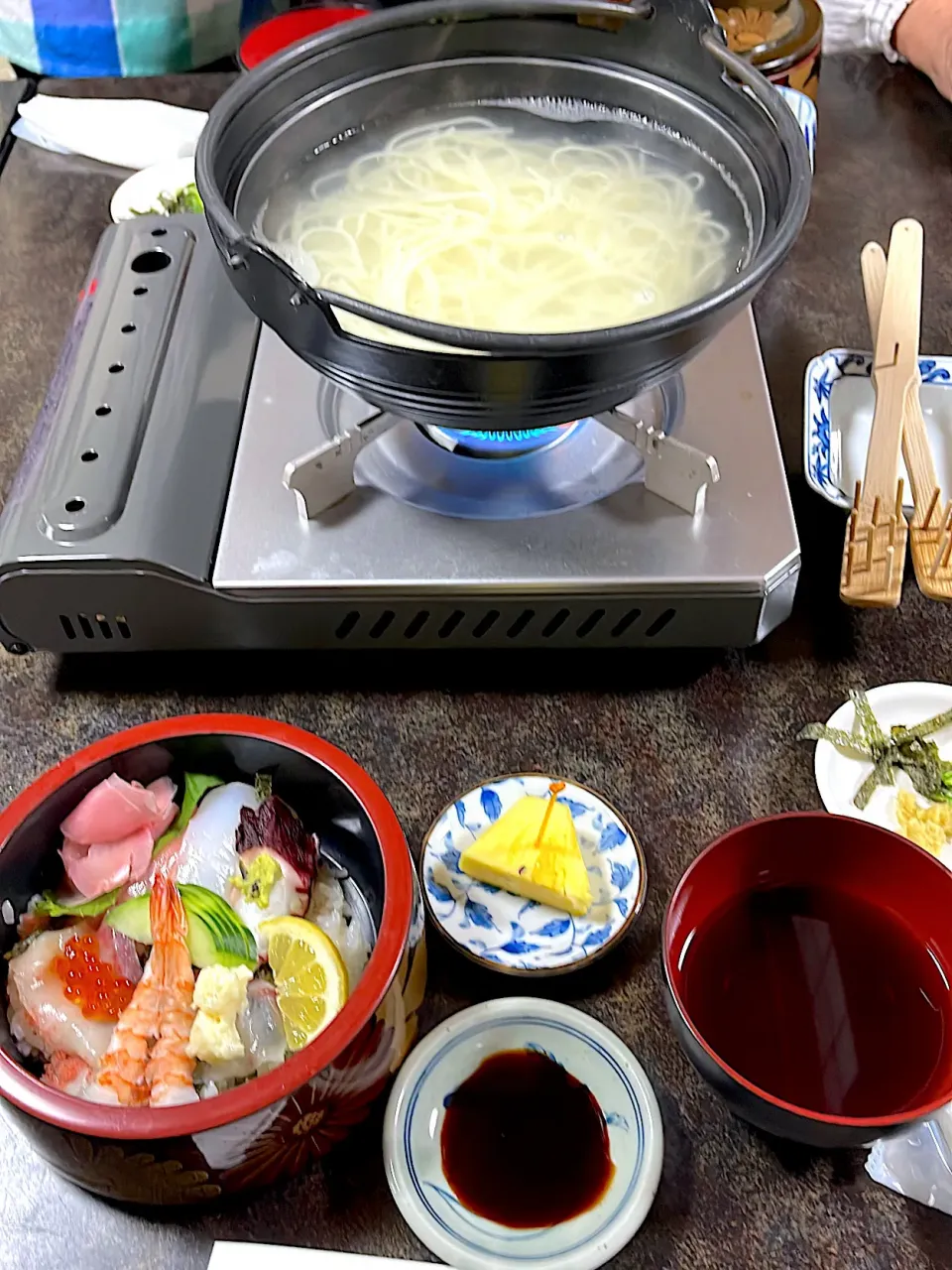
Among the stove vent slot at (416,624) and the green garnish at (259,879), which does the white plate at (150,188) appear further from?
the green garnish at (259,879)

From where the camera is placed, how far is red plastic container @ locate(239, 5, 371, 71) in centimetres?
186

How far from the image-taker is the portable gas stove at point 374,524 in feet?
3.69

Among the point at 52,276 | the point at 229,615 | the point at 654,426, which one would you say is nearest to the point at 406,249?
the point at 654,426

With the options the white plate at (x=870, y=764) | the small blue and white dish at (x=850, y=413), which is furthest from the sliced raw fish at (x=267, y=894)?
the small blue and white dish at (x=850, y=413)

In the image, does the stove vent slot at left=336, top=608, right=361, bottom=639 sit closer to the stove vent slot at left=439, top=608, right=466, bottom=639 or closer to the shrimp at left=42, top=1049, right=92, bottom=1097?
the stove vent slot at left=439, top=608, right=466, bottom=639

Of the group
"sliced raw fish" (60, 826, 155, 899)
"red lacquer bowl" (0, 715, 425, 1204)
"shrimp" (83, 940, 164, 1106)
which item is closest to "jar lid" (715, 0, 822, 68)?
"red lacquer bowl" (0, 715, 425, 1204)

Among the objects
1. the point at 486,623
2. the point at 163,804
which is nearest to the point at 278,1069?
the point at 163,804

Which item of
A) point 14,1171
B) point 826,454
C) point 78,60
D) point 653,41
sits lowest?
point 14,1171

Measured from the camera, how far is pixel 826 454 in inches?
52.9

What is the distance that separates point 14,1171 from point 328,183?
3.49 feet

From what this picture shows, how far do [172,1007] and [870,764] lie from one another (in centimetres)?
70

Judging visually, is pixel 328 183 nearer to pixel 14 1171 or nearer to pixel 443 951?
pixel 443 951

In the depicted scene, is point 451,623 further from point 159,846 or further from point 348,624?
point 159,846

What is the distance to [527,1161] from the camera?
2.79 ft
